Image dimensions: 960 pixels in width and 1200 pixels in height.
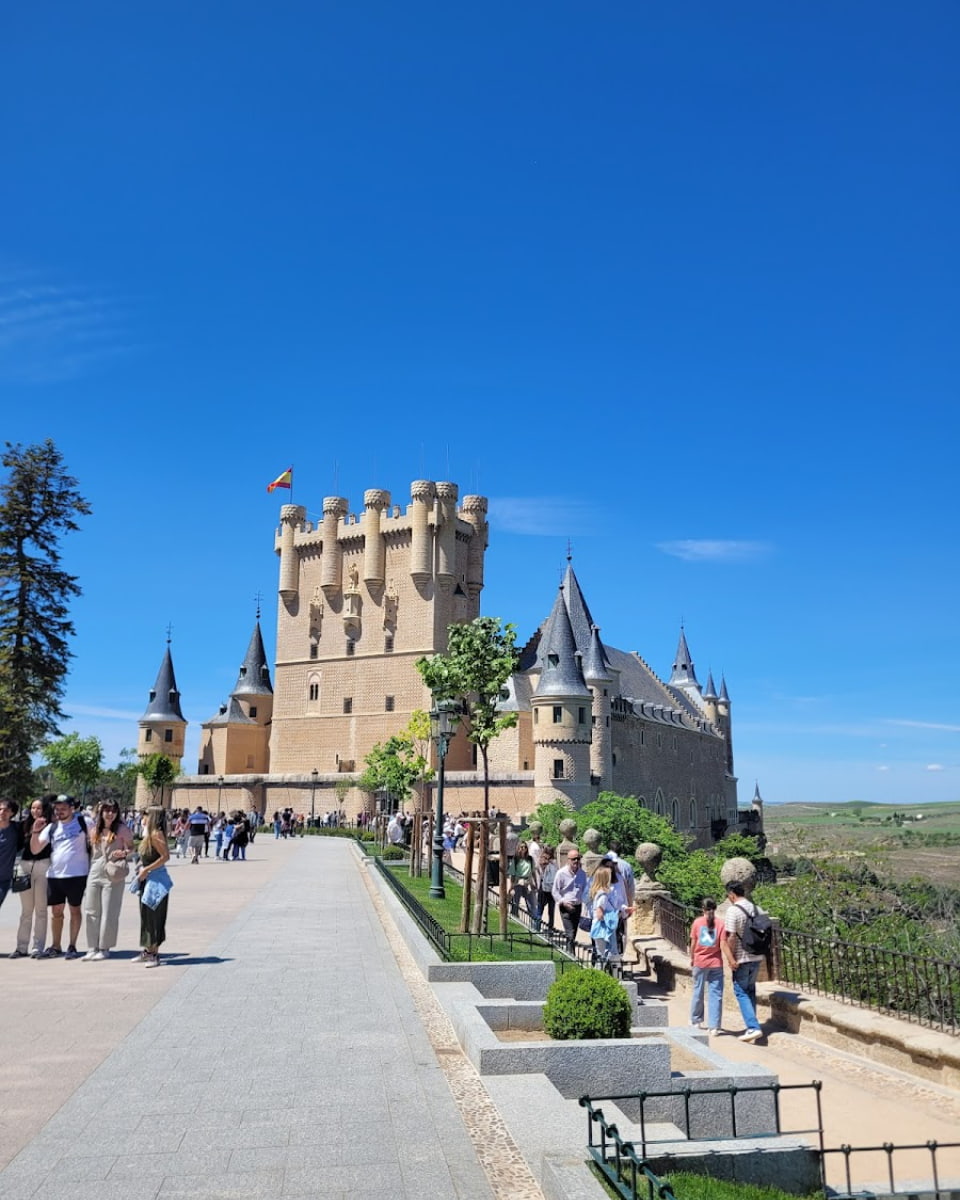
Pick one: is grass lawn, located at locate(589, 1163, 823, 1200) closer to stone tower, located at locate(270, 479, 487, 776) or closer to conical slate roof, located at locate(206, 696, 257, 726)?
stone tower, located at locate(270, 479, 487, 776)

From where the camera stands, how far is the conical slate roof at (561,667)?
51.1m

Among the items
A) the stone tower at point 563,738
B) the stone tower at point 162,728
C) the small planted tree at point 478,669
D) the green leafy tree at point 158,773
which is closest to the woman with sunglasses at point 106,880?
the small planted tree at point 478,669

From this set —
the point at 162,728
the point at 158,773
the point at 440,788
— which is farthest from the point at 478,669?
the point at 162,728

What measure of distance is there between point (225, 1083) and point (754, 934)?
6.28 m

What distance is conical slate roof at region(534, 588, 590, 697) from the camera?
51094 mm

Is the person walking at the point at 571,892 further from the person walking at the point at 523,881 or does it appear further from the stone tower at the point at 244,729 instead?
the stone tower at the point at 244,729

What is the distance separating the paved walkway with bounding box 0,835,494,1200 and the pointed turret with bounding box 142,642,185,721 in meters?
58.5

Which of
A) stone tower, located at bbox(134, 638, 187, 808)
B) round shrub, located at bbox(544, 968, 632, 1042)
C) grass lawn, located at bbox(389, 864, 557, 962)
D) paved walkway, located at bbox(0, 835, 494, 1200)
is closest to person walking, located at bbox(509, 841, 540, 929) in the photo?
grass lawn, located at bbox(389, 864, 557, 962)

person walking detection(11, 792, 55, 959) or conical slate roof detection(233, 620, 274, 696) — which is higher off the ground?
conical slate roof detection(233, 620, 274, 696)

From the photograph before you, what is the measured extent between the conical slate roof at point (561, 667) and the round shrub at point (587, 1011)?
43316 mm

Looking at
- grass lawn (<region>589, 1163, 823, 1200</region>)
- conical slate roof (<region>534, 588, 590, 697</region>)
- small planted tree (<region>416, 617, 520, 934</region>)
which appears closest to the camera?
grass lawn (<region>589, 1163, 823, 1200</region>)

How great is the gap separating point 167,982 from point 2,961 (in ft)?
8.08

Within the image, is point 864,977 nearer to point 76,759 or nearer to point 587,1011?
point 587,1011

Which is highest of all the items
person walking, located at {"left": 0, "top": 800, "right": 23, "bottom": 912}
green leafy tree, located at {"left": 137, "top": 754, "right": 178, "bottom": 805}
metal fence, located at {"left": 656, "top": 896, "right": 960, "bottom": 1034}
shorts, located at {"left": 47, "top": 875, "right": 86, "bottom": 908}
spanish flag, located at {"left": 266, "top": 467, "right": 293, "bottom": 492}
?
spanish flag, located at {"left": 266, "top": 467, "right": 293, "bottom": 492}
